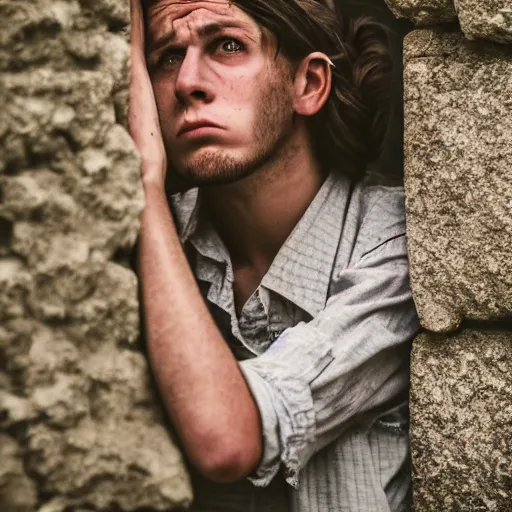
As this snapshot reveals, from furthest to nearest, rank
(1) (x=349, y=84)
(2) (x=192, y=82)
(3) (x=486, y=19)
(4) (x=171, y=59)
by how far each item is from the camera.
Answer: (1) (x=349, y=84), (4) (x=171, y=59), (2) (x=192, y=82), (3) (x=486, y=19)

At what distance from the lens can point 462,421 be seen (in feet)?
5.46

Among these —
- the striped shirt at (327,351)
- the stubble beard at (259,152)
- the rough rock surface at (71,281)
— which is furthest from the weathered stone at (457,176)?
the rough rock surface at (71,281)

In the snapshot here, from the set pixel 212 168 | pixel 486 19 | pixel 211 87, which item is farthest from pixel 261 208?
pixel 486 19

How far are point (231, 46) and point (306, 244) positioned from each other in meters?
0.52

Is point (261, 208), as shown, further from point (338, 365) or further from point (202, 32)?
point (338, 365)

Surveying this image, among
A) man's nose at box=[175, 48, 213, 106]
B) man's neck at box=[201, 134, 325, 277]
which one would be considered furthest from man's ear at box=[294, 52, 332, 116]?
man's nose at box=[175, 48, 213, 106]

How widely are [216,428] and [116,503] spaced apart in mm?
218

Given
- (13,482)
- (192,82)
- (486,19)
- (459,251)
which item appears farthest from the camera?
(192,82)

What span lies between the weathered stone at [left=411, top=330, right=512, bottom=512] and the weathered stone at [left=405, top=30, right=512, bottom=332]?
69 mm

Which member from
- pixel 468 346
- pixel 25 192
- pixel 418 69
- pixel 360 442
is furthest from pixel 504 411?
pixel 25 192

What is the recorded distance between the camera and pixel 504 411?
1618 millimetres

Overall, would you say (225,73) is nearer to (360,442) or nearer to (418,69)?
(418,69)

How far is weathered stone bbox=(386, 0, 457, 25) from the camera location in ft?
A: 5.35

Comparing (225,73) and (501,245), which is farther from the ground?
(225,73)
